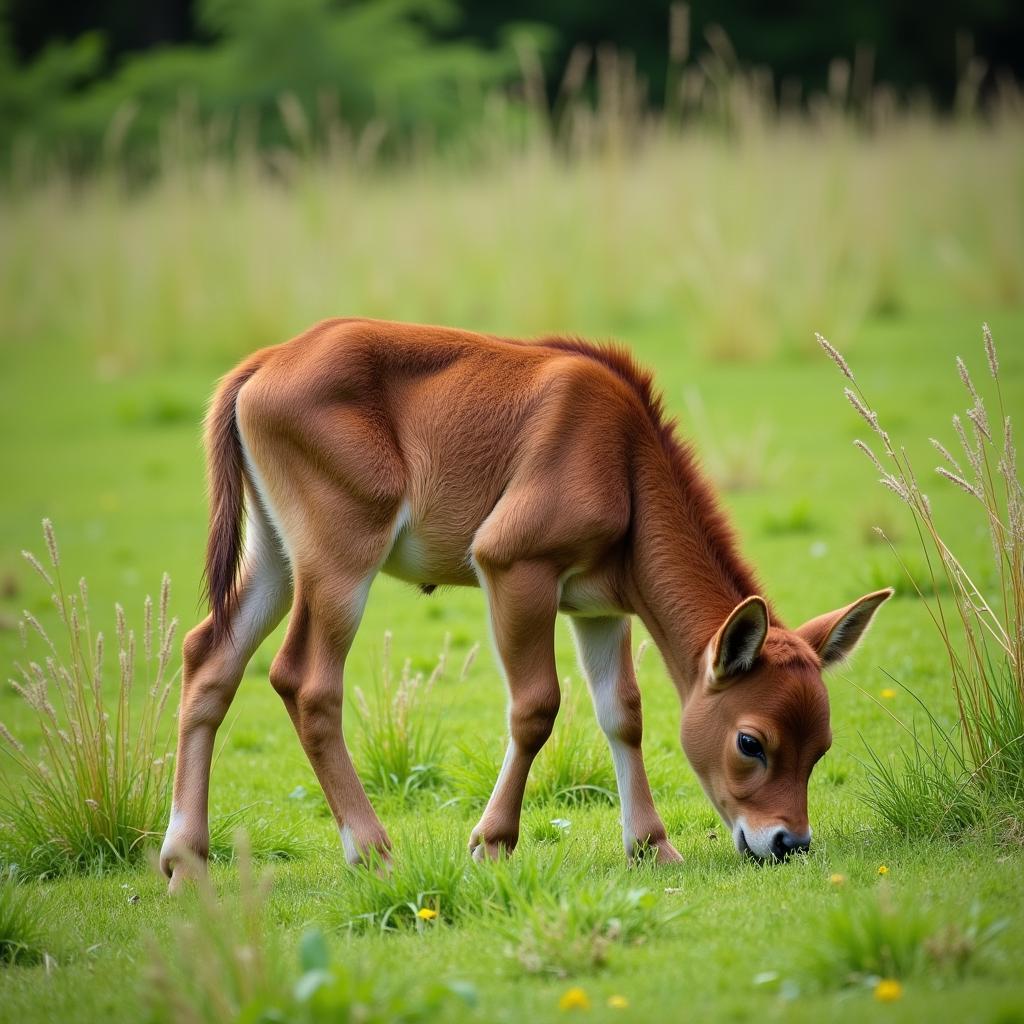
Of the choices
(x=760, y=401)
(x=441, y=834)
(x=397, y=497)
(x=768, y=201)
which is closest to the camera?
(x=397, y=497)

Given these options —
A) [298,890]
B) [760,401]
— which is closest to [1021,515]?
[298,890]

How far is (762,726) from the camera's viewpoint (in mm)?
5277

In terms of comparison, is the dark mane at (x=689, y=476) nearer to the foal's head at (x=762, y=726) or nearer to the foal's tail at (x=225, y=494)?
the foal's head at (x=762, y=726)

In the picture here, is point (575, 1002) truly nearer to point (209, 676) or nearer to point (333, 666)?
point (333, 666)

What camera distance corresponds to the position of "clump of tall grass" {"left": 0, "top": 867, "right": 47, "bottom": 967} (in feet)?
16.1

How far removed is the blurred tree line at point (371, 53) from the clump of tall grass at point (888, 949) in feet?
71.4

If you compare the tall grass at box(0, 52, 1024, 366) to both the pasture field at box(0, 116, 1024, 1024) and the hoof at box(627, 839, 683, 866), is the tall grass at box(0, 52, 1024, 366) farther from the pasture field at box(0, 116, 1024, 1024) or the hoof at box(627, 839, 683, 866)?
the hoof at box(627, 839, 683, 866)

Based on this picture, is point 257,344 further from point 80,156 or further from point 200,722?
point 80,156

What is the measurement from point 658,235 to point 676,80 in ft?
45.9

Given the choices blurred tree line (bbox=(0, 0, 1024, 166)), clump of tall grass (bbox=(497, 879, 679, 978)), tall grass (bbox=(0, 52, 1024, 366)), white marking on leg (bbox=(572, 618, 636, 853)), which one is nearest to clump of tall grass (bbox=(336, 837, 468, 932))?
clump of tall grass (bbox=(497, 879, 679, 978))

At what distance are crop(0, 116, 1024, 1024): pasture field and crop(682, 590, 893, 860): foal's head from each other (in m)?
0.20

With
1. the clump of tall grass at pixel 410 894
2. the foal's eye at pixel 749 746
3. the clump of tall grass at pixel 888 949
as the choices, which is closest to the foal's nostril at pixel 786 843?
the foal's eye at pixel 749 746

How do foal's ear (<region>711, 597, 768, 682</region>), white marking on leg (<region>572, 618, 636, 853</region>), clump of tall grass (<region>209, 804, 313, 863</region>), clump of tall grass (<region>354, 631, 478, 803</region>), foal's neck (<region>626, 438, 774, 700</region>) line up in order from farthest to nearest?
clump of tall grass (<region>354, 631, 478, 803</region>) → clump of tall grass (<region>209, 804, 313, 863</region>) → white marking on leg (<region>572, 618, 636, 853</region>) → foal's neck (<region>626, 438, 774, 700</region>) → foal's ear (<region>711, 597, 768, 682</region>)

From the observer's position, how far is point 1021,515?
5.39m
